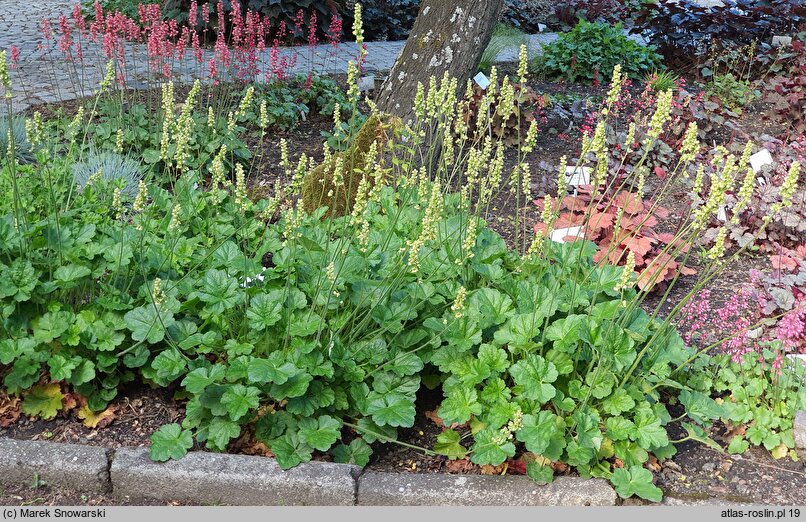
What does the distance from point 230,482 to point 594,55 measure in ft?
23.2

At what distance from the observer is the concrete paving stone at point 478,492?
2.94m

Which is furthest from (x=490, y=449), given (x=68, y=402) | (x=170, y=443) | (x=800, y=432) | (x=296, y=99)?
(x=296, y=99)

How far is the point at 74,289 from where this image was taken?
345cm

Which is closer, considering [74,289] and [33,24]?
[74,289]

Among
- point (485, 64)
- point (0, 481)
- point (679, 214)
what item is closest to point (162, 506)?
point (0, 481)

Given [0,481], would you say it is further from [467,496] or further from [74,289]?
[467,496]

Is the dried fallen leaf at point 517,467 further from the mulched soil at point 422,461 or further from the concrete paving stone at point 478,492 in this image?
the concrete paving stone at point 478,492

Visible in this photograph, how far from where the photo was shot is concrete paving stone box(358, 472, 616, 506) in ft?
A: 9.66

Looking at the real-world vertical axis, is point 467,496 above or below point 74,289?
below

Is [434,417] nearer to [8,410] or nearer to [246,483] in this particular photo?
[246,483]

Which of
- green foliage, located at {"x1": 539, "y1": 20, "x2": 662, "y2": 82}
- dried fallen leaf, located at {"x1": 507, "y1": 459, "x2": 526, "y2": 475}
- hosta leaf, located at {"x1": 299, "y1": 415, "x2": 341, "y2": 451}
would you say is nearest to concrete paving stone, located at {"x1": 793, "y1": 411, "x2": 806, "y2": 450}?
dried fallen leaf, located at {"x1": 507, "y1": 459, "x2": 526, "y2": 475}

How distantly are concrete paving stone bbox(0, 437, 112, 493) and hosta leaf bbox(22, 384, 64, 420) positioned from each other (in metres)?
0.22

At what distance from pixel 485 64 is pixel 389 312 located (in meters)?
5.02

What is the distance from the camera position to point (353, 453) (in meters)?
3.11
